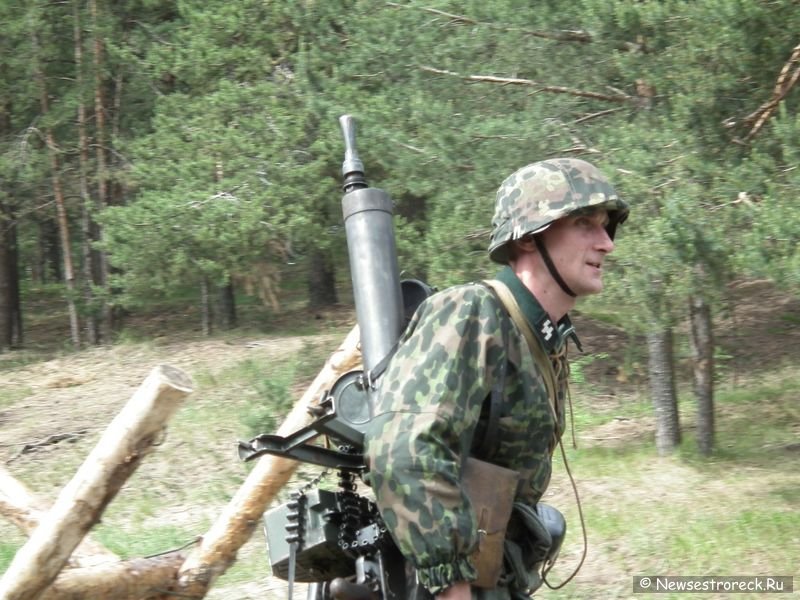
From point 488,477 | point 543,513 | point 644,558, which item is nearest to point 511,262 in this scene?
point 488,477

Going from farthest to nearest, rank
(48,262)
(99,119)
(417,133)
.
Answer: (48,262) < (99,119) < (417,133)

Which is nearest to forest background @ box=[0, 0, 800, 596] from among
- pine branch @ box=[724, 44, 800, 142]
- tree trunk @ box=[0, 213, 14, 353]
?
pine branch @ box=[724, 44, 800, 142]

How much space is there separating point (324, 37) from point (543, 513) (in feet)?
29.1

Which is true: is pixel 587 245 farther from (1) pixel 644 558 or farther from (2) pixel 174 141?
(2) pixel 174 141

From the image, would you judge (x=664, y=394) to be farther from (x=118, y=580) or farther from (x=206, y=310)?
(x=206, y=310)

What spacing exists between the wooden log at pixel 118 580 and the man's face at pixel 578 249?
313 cm

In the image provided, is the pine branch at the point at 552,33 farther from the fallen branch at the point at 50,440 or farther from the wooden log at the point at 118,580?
the fallen branch at the point at 50,440

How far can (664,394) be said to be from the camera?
10.2 m

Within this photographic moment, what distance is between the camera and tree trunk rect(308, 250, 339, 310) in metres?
19.2

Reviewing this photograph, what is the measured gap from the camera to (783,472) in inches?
371

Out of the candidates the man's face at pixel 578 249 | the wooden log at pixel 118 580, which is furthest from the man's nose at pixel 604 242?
the wooden log at pixel 118 580

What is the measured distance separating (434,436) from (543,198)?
0.75 m

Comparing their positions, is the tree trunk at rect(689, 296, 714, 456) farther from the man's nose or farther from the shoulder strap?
the shoulder strap

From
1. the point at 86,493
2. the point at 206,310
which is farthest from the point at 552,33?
the point at 206,310
